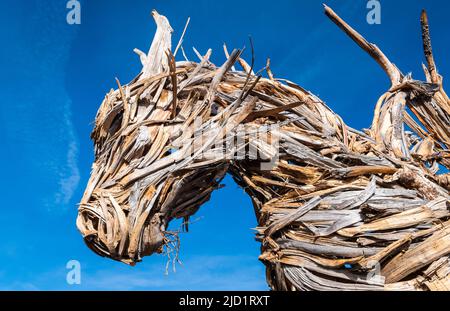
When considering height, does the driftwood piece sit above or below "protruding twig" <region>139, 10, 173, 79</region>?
below

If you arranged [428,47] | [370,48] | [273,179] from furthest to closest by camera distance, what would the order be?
[370,48] < [428,47] < [273,179]

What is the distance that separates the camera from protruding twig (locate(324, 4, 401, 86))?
4.18 metres

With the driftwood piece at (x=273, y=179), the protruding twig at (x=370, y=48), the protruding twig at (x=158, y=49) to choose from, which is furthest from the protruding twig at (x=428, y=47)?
the protruding twig at (x=158, y=49)

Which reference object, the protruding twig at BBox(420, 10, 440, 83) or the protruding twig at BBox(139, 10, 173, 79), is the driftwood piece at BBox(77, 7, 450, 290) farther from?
the protruding twig at BBox(420, 10, 440, 83)

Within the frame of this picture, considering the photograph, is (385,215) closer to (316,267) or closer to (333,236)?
(333,236)

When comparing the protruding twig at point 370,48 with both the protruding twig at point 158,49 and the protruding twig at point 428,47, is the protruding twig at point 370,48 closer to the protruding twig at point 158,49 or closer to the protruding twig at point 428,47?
the protruding twig at point 428,47

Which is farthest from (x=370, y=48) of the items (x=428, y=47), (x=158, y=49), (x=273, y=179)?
(x=158, y=49)

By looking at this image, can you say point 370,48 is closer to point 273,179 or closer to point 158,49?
point 273,179

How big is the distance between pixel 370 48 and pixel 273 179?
2009 mm

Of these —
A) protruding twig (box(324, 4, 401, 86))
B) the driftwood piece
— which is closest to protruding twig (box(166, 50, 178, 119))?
the driftwood piece

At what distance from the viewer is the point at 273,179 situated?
10.6 feet

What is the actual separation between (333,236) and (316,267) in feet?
0.76

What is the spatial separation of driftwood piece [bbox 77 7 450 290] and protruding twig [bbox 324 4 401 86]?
2.66 feet
